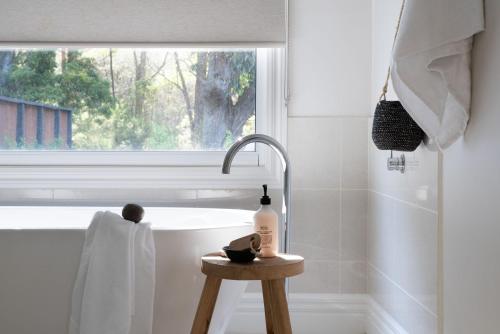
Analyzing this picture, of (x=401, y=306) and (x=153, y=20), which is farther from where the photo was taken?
(x=153, y=20)

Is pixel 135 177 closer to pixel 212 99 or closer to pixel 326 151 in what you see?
pixel 212 99

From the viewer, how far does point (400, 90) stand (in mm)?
1880

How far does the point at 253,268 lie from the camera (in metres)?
2.06

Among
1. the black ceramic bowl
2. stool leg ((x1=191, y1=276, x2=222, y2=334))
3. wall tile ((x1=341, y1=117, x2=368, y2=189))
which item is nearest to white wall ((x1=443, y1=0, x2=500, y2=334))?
the black ceramic bowl

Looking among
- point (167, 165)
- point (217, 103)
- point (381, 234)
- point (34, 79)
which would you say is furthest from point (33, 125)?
point (381, 234)

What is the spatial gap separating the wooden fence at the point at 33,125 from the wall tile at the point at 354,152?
1.54 m

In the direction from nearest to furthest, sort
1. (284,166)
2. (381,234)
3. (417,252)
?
(417,252) < (284,166) < (381,234)

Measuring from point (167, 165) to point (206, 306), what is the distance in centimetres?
134

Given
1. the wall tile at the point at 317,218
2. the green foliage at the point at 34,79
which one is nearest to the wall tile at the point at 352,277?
the wall tile at the point at 317,218

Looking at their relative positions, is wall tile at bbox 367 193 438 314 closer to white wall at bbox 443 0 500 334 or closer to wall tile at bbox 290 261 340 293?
wall tile at bbox 290 261 340 293

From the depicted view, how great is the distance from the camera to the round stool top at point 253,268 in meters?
2.06

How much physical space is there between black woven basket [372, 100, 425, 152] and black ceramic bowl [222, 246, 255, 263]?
2.33 feet

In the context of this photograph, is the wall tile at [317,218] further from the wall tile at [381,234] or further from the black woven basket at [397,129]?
the black woven basket at [397,129]

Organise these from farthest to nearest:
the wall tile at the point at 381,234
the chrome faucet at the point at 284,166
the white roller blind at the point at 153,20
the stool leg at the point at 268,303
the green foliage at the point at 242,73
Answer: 1. the green foliage at the point at 242,73
2. the white roller blind at the point at 153,20
3. the wall tile at the point at 381,234
4. the chrome faucet at the point at 284,166
5. the stool leg at the point at 268,303
